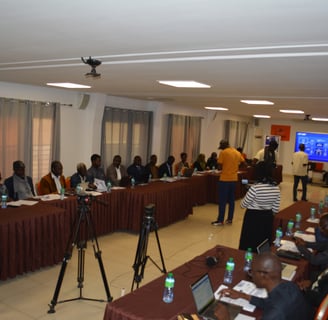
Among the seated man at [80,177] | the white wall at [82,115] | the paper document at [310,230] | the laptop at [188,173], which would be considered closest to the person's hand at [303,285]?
the paper document at [310,230]

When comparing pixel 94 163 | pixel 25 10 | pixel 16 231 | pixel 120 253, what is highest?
pixel 25 10

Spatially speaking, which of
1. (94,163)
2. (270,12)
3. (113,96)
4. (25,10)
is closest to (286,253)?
(270,12)

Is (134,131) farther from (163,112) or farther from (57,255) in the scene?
(57,255)

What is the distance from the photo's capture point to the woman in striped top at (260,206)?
3.89 metres

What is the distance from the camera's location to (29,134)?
595cm

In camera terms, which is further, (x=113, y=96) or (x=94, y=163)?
(x=113, y=96)

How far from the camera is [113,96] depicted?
7.61 meters

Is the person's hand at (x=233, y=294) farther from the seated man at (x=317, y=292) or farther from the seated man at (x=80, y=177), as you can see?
Answer: the seated man at (x=80, y=177)

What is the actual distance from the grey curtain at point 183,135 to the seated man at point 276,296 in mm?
7267

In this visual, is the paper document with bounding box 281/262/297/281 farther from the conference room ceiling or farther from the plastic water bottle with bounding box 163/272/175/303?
the conference room ceiling

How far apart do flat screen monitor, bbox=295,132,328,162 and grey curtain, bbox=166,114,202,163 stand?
5.09 metres

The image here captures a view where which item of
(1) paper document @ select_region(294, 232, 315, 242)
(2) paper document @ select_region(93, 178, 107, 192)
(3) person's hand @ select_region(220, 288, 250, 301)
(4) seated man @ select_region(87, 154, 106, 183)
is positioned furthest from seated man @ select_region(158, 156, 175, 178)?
(3) person's hand @ select_region(220, 288, 250, 301)

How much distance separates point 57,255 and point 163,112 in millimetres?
5409

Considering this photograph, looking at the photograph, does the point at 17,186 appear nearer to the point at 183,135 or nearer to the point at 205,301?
the point at 205,301
